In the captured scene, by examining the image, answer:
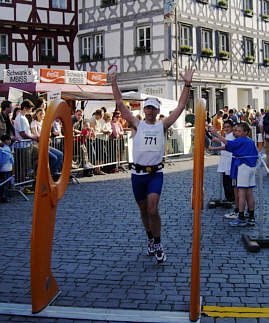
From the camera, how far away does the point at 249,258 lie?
5914mm

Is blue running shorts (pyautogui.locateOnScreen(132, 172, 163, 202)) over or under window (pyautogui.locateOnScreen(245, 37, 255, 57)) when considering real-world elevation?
under

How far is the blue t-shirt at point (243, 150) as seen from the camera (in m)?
7.46

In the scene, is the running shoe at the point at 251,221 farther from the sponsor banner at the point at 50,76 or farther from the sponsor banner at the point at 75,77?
the sponsor banner at the point at 75,77

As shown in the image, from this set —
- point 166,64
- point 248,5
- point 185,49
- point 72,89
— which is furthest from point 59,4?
point 72,89

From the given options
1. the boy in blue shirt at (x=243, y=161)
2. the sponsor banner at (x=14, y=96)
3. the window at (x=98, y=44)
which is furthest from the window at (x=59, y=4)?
the boy in blue shirt at (x=243, y=161)

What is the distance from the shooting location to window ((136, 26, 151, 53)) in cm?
2914

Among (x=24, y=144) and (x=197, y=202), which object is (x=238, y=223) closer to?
(x=197, y=202)

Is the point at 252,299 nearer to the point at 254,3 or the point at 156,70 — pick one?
the point at 156,70

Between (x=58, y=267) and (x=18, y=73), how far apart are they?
56.5 ft

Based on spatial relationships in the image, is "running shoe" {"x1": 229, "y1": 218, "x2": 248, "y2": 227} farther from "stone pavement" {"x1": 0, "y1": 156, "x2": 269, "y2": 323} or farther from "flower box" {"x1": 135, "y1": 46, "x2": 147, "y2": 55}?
"flower box" {"x1": 135, "y1": 46, "x2": 147, "y2": 55}

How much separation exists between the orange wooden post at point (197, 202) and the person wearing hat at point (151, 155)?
1.22 meters

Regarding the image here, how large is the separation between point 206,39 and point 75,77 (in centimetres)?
1140

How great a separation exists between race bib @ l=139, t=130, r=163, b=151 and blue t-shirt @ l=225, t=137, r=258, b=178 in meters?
1.92

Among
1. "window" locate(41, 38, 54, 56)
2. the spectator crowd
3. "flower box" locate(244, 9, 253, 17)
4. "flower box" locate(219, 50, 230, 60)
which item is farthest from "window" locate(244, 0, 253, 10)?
the spectator crowd
